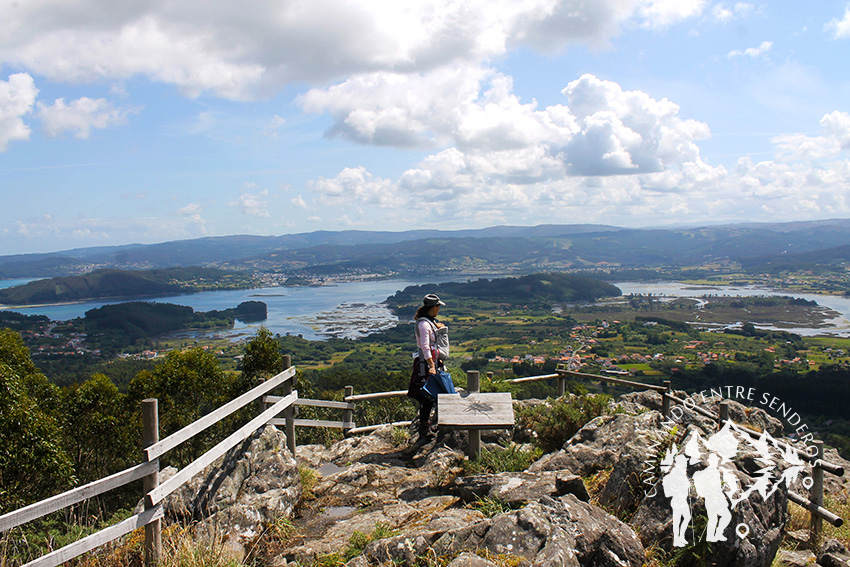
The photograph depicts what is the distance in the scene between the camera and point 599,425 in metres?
6.65

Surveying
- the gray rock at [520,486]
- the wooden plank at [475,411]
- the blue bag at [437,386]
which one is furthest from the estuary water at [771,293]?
the gray rock at [520,486]

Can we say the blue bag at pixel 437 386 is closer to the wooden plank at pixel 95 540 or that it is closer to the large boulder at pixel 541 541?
the large boulder at pixel 541 541

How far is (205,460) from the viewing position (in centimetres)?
478

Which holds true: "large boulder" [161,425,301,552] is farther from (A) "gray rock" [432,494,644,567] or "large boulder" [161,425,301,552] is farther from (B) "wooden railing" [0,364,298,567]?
(A) "gray rock" [432,494,644,567]

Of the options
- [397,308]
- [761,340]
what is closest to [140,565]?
[761,340]

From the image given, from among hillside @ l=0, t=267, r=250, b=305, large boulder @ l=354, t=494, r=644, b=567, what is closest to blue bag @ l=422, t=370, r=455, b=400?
large boulder @ l=354, t=494, r=644, b=567

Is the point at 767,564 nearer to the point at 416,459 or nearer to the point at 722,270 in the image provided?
the point at 416,459

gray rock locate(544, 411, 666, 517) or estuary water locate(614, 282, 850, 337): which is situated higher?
gray rock locate(544, 411, 666, 517)

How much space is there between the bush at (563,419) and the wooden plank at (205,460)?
352cm

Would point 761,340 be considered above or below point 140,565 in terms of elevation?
below

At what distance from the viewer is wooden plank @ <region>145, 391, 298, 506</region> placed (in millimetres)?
4156

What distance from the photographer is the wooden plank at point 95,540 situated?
11.1 feet

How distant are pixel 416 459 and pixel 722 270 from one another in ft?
736

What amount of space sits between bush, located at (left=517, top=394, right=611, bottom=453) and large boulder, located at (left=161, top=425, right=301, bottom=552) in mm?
3487
